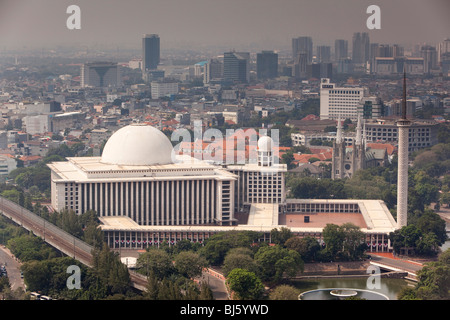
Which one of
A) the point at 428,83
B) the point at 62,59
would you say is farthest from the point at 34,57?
the point at 428,83

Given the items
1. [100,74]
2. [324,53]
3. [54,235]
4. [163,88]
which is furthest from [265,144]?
[324,53]

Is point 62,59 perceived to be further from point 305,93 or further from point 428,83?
point 428,83

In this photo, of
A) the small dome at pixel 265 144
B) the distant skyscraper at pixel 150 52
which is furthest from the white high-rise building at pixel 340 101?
the small dome at pixel 265 144

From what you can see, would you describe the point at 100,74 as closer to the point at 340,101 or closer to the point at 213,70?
the point at 213,70

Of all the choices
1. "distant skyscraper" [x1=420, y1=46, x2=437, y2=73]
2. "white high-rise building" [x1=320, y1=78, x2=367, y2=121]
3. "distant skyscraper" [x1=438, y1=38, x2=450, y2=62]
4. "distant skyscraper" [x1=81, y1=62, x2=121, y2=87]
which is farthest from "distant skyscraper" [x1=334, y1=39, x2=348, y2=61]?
"distant skyscraper" [x1=81, y1=62, x2=121, y2=87]

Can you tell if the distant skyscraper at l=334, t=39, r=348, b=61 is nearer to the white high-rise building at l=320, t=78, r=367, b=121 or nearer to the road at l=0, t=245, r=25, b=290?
the white high-rise building at l=320, t=78, r=367, b=121

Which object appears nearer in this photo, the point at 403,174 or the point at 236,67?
the point at 403,174
